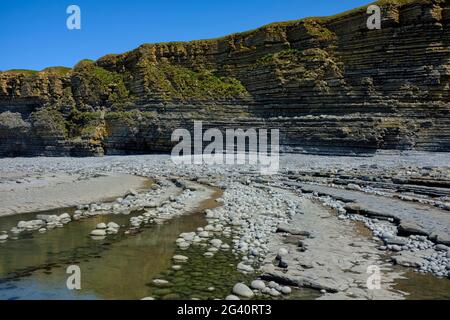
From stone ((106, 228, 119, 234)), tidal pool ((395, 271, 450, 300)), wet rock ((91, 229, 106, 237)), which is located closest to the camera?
tidal pool ((395, 271, 450, 300))

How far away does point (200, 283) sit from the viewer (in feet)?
26.3

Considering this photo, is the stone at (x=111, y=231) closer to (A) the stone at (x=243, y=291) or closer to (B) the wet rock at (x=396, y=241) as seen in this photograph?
(A) the stone at (x=243, y=291)

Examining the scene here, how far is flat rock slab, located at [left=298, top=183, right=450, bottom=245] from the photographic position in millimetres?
11396

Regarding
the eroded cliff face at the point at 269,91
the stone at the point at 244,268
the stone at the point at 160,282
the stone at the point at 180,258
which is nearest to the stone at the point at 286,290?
the stone at the point at 244,268

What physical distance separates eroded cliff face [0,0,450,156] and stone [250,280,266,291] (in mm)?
33873

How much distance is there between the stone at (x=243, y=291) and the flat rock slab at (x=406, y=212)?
6044 millimetres

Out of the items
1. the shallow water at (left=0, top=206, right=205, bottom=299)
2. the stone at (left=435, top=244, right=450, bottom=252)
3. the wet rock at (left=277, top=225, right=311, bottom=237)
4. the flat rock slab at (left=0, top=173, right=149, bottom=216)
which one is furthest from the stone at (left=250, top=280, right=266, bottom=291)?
the flat rock slab at (left=0, top=173, right=149, bottom=216)

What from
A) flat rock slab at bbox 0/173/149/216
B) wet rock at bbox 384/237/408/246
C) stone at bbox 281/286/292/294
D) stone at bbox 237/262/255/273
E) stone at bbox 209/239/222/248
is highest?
stone at bbox 281/286/292/294

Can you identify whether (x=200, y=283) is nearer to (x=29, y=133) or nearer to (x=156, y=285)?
(x=156, y=285)

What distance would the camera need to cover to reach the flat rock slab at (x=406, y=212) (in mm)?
11396

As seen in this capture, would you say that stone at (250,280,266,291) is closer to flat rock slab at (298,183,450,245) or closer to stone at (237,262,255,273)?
stone at (237,262,255,273)

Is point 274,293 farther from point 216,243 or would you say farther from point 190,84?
point 190,84

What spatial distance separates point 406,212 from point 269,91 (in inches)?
1505

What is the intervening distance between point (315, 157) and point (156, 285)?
33.1m
